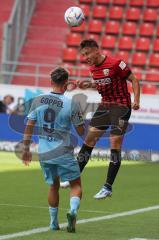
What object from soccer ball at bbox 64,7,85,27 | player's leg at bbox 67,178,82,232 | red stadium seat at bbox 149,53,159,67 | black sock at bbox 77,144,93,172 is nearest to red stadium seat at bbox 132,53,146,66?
red stadium seat at bbox 149,53,159,67

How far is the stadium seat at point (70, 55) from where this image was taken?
27.7 m

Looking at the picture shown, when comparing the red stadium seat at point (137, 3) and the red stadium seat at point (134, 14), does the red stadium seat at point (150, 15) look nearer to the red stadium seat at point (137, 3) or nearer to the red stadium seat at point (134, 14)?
the red stadium seat at point (134, 14)

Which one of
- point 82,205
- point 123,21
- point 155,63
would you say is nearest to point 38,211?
point 82,205

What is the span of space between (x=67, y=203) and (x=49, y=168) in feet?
9.35

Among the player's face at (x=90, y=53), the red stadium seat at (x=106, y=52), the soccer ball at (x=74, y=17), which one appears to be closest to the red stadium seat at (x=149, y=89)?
the red stadium seat at (x=106, y=52)

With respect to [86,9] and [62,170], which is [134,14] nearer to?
[86,9]

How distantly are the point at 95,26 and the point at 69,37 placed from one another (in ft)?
3.25

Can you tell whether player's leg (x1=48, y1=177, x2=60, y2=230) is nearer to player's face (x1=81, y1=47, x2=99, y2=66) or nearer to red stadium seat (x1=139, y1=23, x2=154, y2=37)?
player's face (x1=81, y1=47, x2=99, y2=66)

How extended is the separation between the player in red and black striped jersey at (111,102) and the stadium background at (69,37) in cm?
1365

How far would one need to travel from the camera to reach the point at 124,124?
11688 mm

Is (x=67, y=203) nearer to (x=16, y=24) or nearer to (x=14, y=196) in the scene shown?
(x=14, y=196)

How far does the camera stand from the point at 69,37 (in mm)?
28547

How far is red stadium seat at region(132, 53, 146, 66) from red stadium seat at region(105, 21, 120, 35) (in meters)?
1.53

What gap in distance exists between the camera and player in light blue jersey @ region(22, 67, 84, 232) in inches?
350
